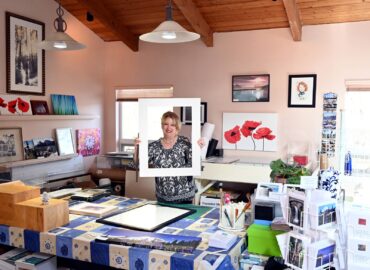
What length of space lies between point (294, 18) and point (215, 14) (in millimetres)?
932

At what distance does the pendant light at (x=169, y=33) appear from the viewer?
2.36 metres

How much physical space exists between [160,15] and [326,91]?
211 centimetres

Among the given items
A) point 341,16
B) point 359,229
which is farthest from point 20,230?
point 341,16

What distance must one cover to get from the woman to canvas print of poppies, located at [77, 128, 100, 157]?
225cm

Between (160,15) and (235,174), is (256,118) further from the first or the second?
→ (160,15)

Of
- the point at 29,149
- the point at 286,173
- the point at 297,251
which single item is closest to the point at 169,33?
the point at 286,173

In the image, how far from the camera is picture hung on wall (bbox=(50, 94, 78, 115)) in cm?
430

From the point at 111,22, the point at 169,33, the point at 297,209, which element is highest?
the point at 111,22

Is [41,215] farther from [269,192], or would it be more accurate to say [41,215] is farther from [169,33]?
[169,33]

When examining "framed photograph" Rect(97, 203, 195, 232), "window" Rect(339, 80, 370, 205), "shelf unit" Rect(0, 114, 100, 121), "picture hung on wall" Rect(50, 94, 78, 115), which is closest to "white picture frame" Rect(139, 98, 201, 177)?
"framed photograph" Rect(97, 203, 195, 232)

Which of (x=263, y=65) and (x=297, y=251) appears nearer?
(x=297, y=251)

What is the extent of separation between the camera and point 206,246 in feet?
5.86

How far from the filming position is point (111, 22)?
14.6 ft

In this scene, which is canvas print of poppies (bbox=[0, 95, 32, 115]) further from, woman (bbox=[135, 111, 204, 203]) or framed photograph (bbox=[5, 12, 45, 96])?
woman (bbox=[135, 111, 204, 203])
